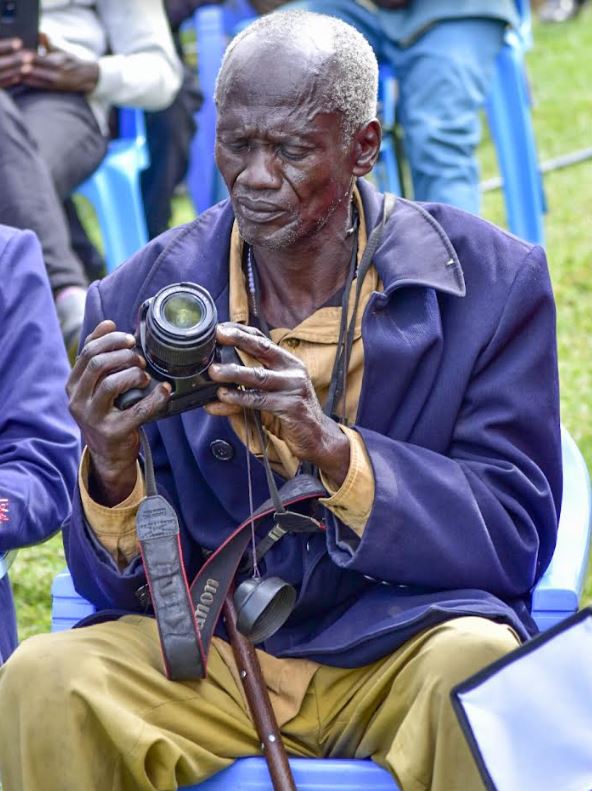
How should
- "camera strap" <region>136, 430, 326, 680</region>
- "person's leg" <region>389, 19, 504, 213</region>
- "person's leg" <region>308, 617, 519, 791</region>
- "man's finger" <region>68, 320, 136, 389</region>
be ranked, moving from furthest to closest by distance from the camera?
"person's leg" <region>389, 19, 504, 213</region>, "camera strap" <region>136, 430, 326, 680</region>, "man's finger" <region>68, 320, 136, 389</region>, "person's leg" <region>308, 617, 519, 791</region>

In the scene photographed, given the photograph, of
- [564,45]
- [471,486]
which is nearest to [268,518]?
[471,486]

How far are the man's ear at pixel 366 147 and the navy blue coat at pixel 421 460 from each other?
0.29ft

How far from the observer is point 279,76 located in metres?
2.92

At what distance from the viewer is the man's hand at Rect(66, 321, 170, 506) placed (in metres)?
2.68

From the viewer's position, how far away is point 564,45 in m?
11.6

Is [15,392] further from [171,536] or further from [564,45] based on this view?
[564,45]

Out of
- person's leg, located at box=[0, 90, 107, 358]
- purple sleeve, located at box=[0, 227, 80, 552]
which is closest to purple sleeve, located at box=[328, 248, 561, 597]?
purple sleeve, located at box=[0, 227, 80, 552]

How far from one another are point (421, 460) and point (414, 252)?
408mm

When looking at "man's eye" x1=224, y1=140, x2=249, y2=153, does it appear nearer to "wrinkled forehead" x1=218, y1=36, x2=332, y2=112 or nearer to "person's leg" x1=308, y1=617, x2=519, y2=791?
"wrinkled forehead" x1=218, y1=36, x2=332, y2=112

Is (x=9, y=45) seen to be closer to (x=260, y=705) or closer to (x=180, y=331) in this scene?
(x=180, y=331)

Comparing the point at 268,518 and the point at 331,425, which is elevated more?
the point at 331,425

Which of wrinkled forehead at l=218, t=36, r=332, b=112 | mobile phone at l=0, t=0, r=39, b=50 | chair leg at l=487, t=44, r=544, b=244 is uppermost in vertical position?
wrinkled forehead at l=218, t=36, r=332, b=112

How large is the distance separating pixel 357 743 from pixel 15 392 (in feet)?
3.32

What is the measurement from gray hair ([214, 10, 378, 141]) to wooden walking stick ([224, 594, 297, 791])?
92cm
